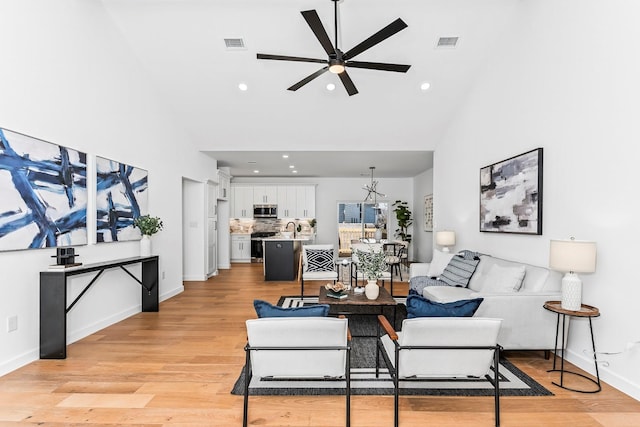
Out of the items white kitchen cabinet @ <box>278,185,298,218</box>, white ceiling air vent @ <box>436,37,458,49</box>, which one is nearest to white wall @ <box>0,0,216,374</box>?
white ceiling air vent @ <box>436,37,458,49</box>

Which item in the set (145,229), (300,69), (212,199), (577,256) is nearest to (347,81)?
(300,69)

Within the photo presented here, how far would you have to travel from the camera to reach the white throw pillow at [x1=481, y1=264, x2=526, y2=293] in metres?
3.58

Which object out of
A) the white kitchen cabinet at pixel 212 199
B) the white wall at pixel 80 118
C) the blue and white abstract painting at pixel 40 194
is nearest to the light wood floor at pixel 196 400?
the white wall at pixel 80 118

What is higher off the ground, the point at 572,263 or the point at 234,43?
the point at 234,43

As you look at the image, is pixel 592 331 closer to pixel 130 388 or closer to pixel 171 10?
pixel 130 388

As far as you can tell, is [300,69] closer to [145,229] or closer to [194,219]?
[145,229]

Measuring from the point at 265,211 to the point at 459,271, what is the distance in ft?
22.2

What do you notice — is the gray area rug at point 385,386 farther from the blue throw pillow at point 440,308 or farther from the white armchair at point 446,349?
the blue throw pillow at point 440,308

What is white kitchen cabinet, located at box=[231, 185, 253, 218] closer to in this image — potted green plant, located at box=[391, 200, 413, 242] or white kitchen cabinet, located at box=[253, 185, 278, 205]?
white kitchen cabinet, located at box=[253, 185, 278, 205]

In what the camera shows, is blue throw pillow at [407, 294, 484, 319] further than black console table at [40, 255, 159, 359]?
No

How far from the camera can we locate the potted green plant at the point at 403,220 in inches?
402

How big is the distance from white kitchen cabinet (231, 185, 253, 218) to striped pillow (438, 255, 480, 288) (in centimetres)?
681

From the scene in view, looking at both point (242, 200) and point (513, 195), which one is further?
point (242, 200)

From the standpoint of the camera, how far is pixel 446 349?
2.17 m
